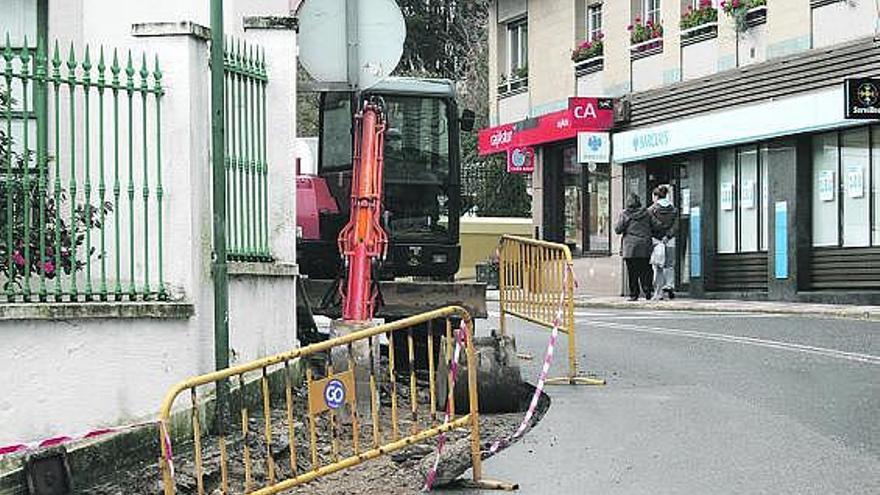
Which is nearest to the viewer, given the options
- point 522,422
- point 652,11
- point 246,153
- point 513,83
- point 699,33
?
point 246,153

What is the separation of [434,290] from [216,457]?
17.7ft

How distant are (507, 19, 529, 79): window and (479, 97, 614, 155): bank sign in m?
1.53

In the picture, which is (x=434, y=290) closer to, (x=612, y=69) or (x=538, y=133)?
(x=612, y=69)

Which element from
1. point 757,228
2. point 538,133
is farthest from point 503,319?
point 538,133

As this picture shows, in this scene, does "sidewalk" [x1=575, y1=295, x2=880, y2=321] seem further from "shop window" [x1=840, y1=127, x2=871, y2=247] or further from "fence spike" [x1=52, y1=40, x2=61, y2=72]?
"fence spike" [x1=52, y1=40, x2=61, y2=72]

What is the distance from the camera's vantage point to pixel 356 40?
10.1 metres

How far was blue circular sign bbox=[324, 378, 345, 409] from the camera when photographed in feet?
24.9

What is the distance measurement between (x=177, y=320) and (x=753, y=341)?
8.53 m

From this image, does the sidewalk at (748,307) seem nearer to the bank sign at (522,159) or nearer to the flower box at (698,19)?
the flower box at (698,19)

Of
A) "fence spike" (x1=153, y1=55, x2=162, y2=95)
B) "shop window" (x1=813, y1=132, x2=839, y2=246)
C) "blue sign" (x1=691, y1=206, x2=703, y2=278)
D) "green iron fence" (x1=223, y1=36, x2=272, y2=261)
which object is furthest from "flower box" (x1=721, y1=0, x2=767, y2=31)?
"fence spike" (x1=153, y1=55, x2=162, y2=95)

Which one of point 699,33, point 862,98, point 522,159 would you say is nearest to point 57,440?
point 862,98

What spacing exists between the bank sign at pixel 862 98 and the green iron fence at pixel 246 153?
531 inches

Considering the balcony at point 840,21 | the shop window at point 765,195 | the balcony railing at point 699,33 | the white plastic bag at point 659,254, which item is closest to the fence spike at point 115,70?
the balcony at point 840,21

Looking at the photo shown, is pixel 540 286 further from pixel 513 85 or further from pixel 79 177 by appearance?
pixel 513 85
